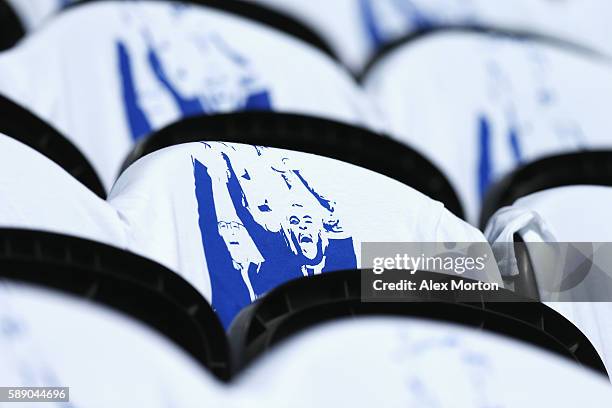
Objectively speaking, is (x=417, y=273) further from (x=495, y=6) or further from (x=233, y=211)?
(x=495, y=6)

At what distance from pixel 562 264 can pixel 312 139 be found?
8.4 inches

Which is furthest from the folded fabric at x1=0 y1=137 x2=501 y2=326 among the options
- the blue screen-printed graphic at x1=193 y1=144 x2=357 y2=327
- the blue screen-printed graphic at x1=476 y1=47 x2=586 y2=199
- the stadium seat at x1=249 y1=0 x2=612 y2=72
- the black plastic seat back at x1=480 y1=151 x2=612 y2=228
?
the stadium seat at x1=249 y1=0 x2=612 y2=72

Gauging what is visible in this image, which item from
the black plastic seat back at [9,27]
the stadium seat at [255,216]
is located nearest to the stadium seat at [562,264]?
the stadium seat at [255,216]

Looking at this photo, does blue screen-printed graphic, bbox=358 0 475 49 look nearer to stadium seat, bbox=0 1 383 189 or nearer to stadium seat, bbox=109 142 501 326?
stadium seat, bbox=0 1 383 189

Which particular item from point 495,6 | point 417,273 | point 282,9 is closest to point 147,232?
point 417,273

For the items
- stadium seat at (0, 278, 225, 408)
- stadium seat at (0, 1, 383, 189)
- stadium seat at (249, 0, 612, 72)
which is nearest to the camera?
stadium seat at (0, 278, 225, 408)

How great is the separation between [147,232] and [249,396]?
0.69 ft

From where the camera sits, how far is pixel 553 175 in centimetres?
99

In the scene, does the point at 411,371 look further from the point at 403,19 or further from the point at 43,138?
the point at 403,19

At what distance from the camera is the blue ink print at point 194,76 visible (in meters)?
0.99

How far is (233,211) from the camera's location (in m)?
0.69

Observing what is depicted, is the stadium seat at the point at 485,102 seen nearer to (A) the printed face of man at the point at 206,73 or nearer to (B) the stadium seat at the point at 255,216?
(A) the printed face of man at the point at 206,73

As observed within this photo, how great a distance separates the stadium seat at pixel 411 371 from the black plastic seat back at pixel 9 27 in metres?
0.65

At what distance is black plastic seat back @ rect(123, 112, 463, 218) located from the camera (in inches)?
32.8
